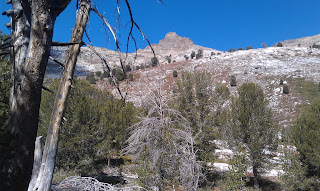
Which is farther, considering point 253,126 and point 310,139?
point 253,126

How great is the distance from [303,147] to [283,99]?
22583 mm

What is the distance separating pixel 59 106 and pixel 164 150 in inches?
164

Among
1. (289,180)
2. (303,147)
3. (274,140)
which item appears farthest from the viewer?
(274,140)

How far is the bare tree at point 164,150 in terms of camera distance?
15.7ft

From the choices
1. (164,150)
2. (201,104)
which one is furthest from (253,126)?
(164,150)

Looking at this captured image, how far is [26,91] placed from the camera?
1.59 m

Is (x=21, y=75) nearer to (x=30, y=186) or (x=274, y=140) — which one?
(x=30, y=186)

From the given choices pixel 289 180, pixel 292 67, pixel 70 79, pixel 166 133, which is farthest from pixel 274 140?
pixel 292 67

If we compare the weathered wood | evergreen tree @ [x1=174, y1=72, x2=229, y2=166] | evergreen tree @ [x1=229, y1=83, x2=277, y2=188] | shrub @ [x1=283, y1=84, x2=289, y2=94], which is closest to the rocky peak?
shrub @ [x1=283, y1=84, x2=289, y2=94]

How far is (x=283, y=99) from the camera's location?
117ft

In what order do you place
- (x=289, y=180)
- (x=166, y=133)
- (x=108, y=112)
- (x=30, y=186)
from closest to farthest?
1. (x=30, y=186)
2. (x=166, y=133)
3. (x=289, y=180)
4. (x=108, y=112)

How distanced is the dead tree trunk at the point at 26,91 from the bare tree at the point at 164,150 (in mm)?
3026

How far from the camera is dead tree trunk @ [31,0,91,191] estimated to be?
1.51 meters

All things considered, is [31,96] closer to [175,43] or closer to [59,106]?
[59,106]
